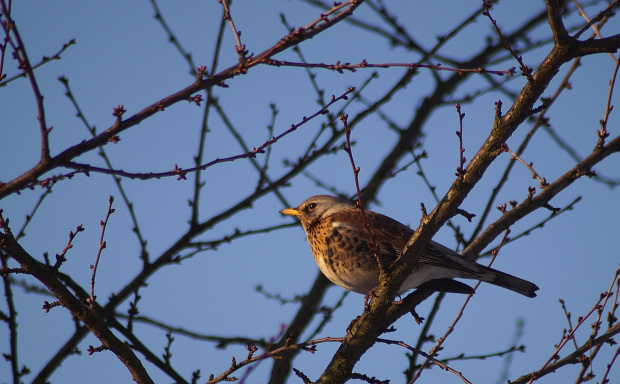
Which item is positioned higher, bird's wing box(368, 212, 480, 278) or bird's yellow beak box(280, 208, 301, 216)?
bird's yellow beak box(280, 208, 301, 216)

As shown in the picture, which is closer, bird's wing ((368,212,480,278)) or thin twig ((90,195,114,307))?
thin twig ((90,195,114,307))

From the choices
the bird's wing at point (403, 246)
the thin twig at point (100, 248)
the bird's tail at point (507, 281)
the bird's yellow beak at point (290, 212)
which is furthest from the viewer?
the bird's yellow beak at point (290, 212)

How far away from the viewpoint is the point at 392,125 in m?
7.18

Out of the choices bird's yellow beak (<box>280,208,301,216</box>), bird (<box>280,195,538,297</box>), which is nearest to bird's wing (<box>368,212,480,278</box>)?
bird (<box>280,195,538,297</box>)

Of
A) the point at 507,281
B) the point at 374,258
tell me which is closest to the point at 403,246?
the point at 374,258

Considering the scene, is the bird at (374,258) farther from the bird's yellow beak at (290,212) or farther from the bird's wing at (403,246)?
the bird's yellow beak at (290,212)

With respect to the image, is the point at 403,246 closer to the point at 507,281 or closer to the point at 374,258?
the point at 374,258

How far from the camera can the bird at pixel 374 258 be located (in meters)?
4.76

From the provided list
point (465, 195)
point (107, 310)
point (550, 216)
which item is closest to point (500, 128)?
point (465, 195)

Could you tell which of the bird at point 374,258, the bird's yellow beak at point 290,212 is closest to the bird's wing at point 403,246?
the bird at point 374,258

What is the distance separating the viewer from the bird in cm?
476

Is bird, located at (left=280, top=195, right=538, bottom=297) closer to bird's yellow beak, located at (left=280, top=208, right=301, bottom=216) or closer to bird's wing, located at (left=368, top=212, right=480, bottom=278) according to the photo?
bird's wing, located at (left=368, top=212, right=480, bottom=278)

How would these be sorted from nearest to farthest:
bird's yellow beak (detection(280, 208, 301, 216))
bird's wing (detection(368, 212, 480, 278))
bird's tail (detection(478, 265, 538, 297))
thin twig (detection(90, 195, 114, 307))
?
thin twig (detection(90, 195, 114, 307)), bird's wing (detection(368, 212, 480, 278)), bird's tail (detection(478, 265, 538, 297)), bird's yellow beak (detection(280, 208, 301, 216))

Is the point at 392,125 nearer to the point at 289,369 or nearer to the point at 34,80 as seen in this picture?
the point at 289,369
